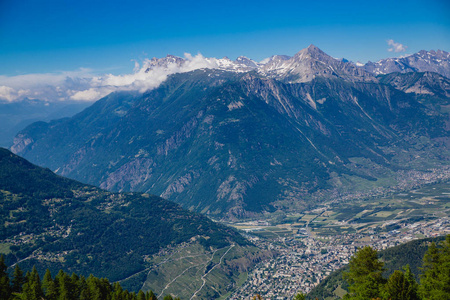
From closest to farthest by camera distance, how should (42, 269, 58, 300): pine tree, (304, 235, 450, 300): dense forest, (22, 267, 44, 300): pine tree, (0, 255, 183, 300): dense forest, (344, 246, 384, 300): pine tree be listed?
(304, 235, 450, 300): dense forest → (344, 246, 384, 300): pine tree → (22, 267, 44, 300): pine tree → (0, 255, 183, 300): dense forest → (42, 269, 58, 300): pine tree

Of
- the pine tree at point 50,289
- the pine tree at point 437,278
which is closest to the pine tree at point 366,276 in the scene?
the pine tree at point 437,278

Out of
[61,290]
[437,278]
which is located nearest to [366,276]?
[437,278]

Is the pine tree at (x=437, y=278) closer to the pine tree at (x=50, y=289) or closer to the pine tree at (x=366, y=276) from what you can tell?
the pine tree at (x=366, y=276)

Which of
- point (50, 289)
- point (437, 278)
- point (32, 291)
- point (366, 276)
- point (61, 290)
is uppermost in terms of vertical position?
point (32, 291)

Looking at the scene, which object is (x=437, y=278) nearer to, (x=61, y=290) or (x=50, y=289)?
(x=61, y=290)

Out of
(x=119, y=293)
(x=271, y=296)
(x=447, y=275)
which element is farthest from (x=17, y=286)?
(x=271, y=296)

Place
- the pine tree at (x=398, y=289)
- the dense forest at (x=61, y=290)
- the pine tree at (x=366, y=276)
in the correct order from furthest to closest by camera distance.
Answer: the dense forest at (x=61, y=290) < the pine tree at (x=366, y=276) < the pine tree at (x=398, y=289)

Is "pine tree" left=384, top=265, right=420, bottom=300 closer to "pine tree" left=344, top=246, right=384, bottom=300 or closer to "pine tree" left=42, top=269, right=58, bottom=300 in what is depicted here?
"pine tree" left=344, top=246, right=384, bottom=300

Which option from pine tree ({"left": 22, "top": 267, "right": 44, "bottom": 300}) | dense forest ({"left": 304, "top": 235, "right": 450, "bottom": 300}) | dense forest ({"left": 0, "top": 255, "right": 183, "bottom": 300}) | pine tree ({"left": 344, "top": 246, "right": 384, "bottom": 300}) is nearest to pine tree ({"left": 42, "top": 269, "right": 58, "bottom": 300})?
dense forest ({"left": 0, "top": 255, "right": 183, "bottom": 300})
